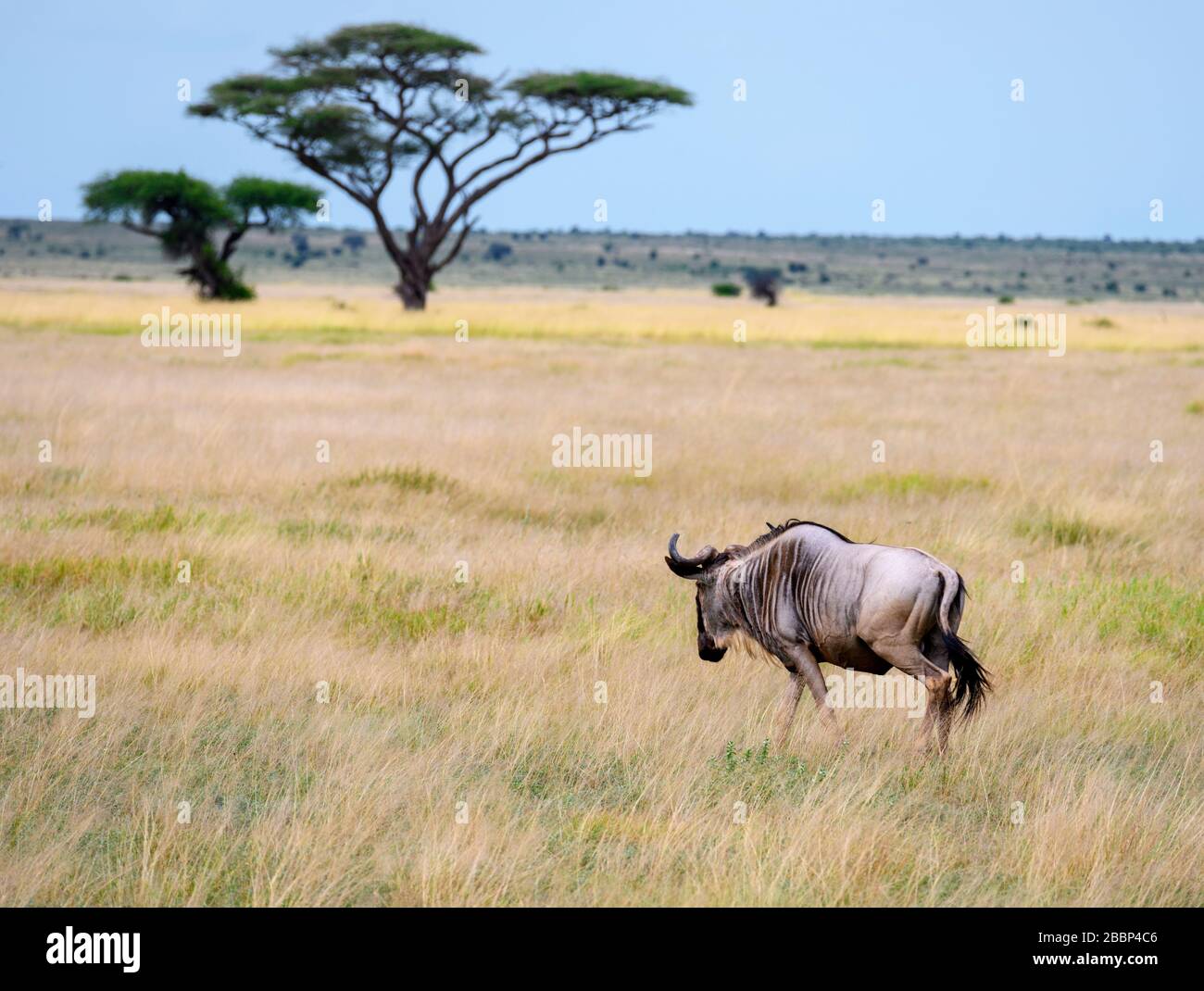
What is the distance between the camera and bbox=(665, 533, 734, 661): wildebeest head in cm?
562

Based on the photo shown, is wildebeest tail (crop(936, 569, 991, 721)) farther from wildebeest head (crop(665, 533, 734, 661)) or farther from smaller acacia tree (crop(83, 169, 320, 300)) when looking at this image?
smaller acacia tree (crop(83, 169, 320, 300))

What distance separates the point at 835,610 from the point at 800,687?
0.53 m

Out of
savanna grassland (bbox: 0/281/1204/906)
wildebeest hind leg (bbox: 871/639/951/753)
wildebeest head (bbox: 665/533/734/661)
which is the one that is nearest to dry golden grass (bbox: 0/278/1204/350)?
savanna grassland (bbox: 0/281/1204/906)

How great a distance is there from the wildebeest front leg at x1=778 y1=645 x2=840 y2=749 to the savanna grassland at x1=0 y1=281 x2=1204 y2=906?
97 mm

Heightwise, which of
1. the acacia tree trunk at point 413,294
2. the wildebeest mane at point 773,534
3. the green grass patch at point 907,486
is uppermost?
the acacia tree trunk at point 413,294

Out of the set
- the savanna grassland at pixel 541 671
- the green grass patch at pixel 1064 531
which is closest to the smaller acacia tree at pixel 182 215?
the savanna grassland at pixel 541 671

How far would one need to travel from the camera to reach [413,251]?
43812 mm

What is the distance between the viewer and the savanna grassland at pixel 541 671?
4.39 meters

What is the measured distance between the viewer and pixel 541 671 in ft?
21.0

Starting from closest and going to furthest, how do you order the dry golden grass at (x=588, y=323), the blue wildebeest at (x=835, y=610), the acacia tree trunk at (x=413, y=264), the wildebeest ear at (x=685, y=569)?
1. the blue wildebeest at (x=835, y=610)
2. the wildebeest ear at (x=685, y=569)
3. the dry golden grass at (x=588, y=323)
4. the acacia tree trunk at (x=413, y=264)

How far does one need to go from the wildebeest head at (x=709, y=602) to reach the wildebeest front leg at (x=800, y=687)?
0.34 metres

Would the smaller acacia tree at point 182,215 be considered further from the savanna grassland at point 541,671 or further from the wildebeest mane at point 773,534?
the wildebeest mane at point 773,534
